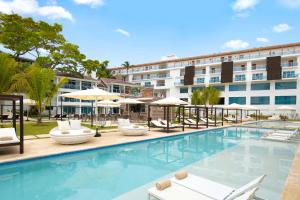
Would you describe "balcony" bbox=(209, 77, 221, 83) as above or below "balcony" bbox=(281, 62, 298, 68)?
below

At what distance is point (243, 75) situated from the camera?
131ft

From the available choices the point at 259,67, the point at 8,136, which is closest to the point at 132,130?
the point at 8,136

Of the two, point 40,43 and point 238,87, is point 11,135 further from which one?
point 238,87

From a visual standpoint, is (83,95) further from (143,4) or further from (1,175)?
(143,4)

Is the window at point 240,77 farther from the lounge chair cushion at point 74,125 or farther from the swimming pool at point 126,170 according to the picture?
the lounge chair cushion at point 74,125

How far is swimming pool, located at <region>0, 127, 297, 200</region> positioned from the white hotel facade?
3236 cm

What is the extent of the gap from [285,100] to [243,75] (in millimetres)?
Result: 8463

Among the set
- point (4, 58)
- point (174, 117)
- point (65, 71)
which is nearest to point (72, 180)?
point (4, 58)

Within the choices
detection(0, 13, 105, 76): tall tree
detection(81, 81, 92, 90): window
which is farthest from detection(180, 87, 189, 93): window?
detection(0, 13, 105, 76): tall tree

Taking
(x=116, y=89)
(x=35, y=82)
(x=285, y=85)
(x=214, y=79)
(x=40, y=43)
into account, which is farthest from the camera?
(x=214, y=79)

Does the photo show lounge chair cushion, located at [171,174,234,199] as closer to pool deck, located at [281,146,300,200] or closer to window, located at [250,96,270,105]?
pool deck, located at [281,146,300,200]

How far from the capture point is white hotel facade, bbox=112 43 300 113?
1426 inches

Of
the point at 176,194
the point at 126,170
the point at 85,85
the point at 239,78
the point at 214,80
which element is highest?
the point at 239,78

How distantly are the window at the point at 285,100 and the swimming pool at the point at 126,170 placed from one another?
32317mm
